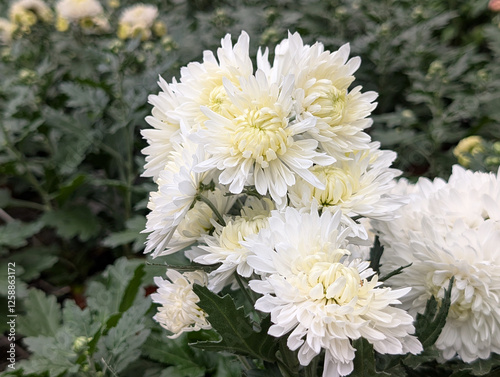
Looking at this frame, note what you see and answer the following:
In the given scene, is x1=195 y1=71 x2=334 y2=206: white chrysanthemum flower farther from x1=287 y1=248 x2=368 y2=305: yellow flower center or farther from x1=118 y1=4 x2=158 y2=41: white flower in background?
x1=118 y1=4 x2=158 y2=41: white flower in background

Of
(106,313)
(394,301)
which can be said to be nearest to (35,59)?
(106,313)

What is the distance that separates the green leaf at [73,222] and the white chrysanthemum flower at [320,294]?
141cm

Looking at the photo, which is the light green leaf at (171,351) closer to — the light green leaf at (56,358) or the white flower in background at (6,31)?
the light green leaf at (56,358)

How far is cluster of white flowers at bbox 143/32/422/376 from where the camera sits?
628 mm

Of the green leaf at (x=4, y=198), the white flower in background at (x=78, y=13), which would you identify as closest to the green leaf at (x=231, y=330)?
the green leaf at (x=4, y=198)

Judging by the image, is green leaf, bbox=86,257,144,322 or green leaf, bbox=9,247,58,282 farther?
green leaf, bbox=9,247,58,282

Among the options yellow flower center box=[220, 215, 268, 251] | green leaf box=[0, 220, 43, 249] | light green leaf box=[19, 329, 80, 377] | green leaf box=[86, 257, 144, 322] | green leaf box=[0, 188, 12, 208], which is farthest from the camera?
green leaf box=[0, 188, 12, 208]

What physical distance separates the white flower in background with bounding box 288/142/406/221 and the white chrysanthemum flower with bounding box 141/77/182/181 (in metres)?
0.24

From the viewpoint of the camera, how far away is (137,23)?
2.34 metres

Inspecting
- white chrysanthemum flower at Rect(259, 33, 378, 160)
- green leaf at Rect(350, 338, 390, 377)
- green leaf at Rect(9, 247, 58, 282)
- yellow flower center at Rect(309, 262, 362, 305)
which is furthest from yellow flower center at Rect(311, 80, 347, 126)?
green leaf at Rect(9, 247, 58, 282)

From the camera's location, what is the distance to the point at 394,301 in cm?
63

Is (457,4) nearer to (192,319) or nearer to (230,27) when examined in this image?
(230,27)

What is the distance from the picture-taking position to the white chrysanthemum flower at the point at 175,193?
0.69 meters

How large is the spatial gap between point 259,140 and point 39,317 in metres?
1.04
